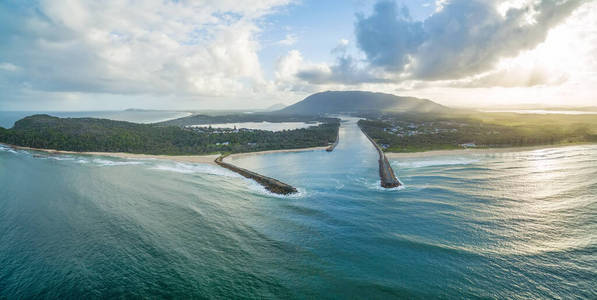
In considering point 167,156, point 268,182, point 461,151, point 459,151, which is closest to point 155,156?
point 167,156

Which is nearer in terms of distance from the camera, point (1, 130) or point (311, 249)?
point (311, 249)

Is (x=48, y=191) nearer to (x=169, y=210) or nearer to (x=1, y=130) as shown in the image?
(x=169, y=210)

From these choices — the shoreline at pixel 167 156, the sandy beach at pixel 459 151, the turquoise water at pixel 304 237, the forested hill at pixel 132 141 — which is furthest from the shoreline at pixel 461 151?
the shoreline at pixel 167 156

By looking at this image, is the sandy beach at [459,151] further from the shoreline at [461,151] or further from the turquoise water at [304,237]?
the turquoise water at [304,237]

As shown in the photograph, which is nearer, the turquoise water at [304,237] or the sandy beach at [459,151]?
the turquoise water at [304,237]

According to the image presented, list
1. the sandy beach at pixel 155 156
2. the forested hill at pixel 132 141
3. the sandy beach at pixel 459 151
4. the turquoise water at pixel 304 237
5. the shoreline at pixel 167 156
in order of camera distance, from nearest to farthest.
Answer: the turquoise water at pixel 304 237 → the sandy beach at pixel 155 156 → the shoreline at pixel 167 156 → the sandy beach at pixel 459 151 → the forested hill at pixel 132 141

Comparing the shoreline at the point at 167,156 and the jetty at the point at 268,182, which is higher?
the shoreline at the point at 167,156

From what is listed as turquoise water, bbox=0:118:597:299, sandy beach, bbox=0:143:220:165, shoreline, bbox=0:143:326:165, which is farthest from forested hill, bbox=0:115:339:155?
turquoise water, bbox=0:118:597:299

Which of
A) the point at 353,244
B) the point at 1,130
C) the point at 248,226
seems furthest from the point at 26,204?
the point at 1,130

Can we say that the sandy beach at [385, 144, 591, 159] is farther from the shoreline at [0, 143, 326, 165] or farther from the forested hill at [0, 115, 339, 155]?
the shoreline at [0, 143, 326, 165]
